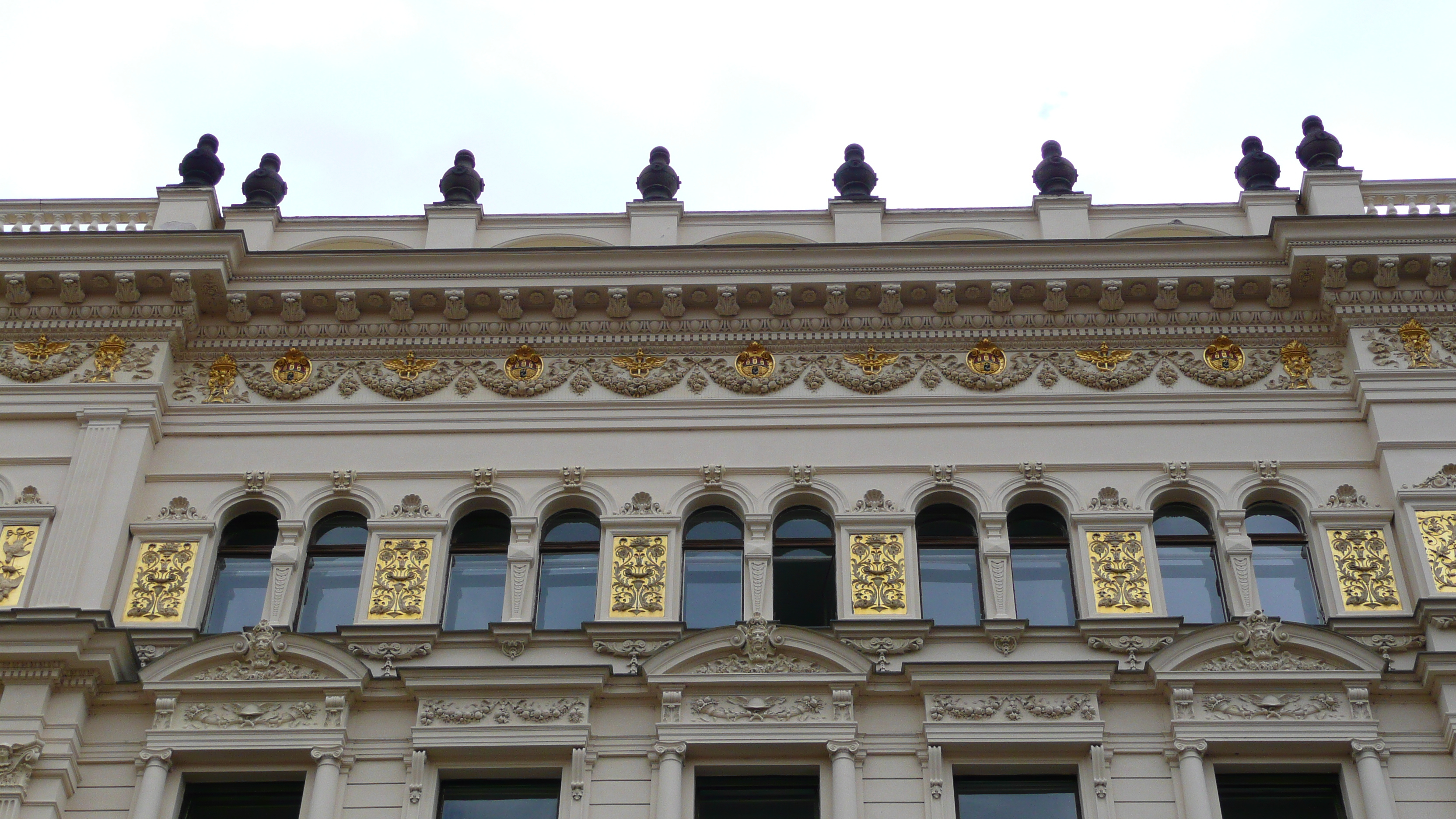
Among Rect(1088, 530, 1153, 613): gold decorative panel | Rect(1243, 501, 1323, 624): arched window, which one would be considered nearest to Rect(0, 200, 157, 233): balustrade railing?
Rect(1088, 530, 1153, 613): gold decorative panel

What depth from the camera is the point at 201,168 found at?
2297 cm

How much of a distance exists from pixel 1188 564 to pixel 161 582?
421 inches

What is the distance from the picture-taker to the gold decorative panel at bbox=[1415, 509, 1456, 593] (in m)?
18.2

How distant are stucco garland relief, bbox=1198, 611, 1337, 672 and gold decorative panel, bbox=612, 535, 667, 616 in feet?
17.8

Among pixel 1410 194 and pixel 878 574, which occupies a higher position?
pixel 1410 194

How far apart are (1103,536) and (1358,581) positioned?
2554mm

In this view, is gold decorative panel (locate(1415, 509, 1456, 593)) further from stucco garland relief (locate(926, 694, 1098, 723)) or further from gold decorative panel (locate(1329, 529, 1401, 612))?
stucco garland relief (locate(926, 694, 1098, 723))

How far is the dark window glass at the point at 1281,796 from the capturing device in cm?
1716

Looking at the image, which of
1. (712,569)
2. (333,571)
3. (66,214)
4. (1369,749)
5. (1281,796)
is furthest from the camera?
(66,214)

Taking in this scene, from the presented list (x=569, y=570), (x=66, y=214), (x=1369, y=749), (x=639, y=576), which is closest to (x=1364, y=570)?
(x=1369, y=749)

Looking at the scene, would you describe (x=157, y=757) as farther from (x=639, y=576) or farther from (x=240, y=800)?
(x=639, y=576)

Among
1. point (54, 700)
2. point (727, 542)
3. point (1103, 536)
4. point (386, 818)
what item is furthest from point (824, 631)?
point (54, 700)

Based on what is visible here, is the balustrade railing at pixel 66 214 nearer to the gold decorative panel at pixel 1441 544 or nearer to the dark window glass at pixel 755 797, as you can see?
the dark window glass at pixel 755 797

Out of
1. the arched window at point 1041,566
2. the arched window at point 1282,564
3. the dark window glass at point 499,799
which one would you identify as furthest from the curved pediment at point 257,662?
the arched window at point 1282,564
